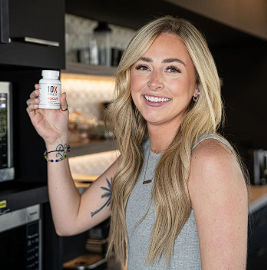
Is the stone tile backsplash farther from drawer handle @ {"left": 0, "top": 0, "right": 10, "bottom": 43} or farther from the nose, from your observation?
drawer handle @ {"left": 0, "top": 0, "right": 10, "bottom": 43}

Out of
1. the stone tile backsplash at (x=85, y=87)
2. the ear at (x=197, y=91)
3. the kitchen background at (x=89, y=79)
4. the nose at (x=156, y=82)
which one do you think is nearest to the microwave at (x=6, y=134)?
the kitchen background at (x=89, y=79)

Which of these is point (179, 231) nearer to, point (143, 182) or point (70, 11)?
point (143, 182)

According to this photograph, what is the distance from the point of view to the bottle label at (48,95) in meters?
1.33

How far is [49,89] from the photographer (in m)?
1.33

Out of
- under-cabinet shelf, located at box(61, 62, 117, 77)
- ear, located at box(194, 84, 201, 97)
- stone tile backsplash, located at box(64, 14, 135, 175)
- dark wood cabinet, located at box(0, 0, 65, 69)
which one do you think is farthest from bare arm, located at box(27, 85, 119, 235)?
stone tile backsplash, located at box(64, 14, 135, 175)

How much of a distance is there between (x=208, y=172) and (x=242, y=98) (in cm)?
307

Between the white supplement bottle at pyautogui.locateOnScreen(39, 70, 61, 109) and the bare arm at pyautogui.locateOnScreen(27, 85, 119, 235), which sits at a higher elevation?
the white supplement bottle at pyautogui.locateOnScreen(39, 70, 61, 109)

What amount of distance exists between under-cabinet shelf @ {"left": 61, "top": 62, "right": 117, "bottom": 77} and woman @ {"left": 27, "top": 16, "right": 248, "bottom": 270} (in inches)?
26.1

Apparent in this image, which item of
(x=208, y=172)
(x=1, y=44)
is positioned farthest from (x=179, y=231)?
(x=1, y=44)

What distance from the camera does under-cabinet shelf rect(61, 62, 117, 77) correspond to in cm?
224

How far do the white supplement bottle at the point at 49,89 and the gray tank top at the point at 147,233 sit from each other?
0.39 meters

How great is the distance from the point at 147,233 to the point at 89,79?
1.65 m

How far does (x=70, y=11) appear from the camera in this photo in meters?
2.61

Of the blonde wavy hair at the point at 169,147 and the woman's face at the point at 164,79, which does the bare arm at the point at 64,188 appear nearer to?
the blonde wavy hair at the point at 169,147
